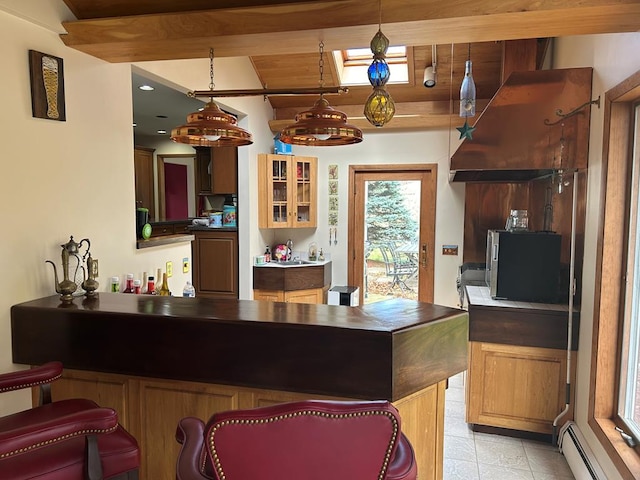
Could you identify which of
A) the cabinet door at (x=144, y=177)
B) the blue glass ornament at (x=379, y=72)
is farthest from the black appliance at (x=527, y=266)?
the cabinet door at (x=144, y=177)

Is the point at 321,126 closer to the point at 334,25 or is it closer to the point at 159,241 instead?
the point at 334,25

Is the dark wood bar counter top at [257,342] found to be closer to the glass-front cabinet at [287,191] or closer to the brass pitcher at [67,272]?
Result: the brass pitcher at [67,272]

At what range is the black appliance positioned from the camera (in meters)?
3.02

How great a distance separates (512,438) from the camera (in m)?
3.03

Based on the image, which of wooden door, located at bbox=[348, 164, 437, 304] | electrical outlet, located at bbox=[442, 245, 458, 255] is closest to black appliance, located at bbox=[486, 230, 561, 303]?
electrical outlet, located at bbox=[442, 245, 458, 255]

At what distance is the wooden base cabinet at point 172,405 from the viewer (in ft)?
6.47

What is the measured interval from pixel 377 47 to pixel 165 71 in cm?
192

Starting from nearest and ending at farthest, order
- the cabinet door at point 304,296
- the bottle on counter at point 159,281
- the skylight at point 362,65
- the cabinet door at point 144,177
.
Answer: the bottle on counter at point 159,281 → the skylight at point 362,65 → the cabinet door at point 304,296 → the cabinet door at point 144,177

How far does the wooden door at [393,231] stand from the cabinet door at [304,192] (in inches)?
18.1

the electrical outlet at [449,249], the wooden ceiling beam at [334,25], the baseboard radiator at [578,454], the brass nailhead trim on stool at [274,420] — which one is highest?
the wooden ceiling beam at [334,25]

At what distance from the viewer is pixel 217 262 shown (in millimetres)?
4898

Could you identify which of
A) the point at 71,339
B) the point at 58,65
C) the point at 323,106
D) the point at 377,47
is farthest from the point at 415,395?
the point at 58,65

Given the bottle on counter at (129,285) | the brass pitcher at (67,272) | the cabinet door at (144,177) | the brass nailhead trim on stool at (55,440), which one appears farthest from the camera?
the cabinet door at (144,177)

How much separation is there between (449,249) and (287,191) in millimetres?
1992
